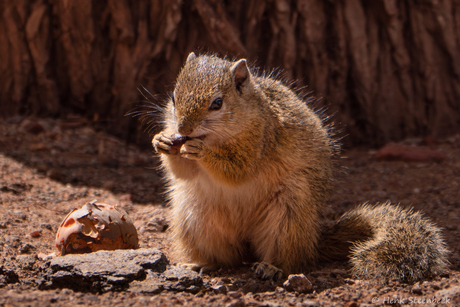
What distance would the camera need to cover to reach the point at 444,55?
275 inches

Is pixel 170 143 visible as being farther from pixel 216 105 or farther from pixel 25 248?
pixel 25 248

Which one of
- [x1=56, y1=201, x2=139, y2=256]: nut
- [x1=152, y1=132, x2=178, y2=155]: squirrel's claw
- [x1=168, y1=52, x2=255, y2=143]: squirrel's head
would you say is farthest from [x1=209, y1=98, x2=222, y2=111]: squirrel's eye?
[x1=56, y1=201, x2=139, y2=256]: nut

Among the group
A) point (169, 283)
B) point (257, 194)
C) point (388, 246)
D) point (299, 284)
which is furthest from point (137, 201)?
point (388, 246)

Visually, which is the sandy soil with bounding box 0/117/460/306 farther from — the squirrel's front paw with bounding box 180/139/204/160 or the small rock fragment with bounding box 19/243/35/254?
the squirrel's front paw with bounding box 180/139/204/160

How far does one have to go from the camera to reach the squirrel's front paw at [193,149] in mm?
3666

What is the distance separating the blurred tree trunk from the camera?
21.6ft

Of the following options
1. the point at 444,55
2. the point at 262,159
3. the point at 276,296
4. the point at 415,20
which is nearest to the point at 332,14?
the point at 415,20

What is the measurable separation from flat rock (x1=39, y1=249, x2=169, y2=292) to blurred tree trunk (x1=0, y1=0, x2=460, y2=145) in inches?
143

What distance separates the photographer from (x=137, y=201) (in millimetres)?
5445

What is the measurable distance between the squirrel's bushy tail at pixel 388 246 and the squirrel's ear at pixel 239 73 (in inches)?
58.1

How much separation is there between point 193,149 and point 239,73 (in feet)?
2.62

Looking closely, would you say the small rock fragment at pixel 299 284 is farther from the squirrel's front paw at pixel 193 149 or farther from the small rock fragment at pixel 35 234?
the small rock fragment at pixel 35 234

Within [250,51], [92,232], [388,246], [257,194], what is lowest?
[92,232]

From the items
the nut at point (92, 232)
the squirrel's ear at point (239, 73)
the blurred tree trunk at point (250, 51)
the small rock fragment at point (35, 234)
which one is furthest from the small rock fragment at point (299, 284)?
the blurred tree trunk at point (250, 51)
